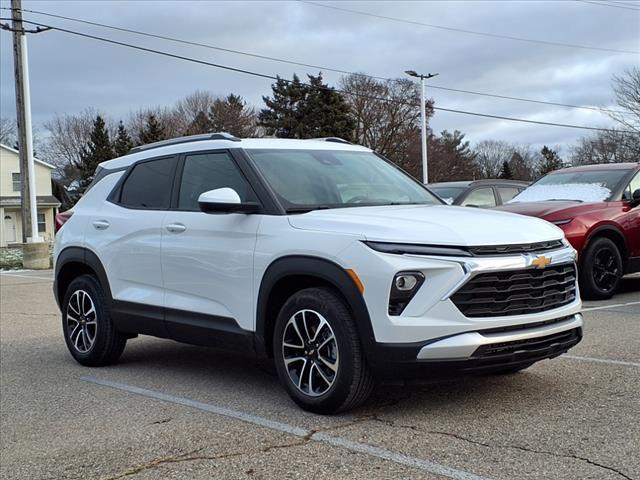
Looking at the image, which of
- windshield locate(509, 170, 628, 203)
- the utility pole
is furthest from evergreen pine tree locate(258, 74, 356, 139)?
windshield locate(509, 170, 628, 203)

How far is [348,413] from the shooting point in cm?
473

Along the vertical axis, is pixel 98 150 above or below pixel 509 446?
above

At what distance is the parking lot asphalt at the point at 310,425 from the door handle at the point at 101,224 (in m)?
1.29

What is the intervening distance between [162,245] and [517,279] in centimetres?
281

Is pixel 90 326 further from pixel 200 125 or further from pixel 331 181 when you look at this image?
pixel 200 125

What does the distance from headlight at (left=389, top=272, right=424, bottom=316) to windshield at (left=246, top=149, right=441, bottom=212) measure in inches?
43.6

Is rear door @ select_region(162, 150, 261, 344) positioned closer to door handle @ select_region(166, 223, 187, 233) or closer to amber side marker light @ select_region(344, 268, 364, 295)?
door handle @ select_region(166, 223, 187, 233)

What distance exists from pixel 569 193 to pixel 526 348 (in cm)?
618

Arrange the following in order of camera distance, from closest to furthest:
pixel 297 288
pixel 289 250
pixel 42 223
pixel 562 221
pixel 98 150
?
pixel 289 250, pixel 297 288, pixel 562 221, pixel 42 223, pixel 98 150

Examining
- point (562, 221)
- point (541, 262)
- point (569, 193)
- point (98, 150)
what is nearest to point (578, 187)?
point (569, 193)

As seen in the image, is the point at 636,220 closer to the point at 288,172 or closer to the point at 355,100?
the point at 288,172

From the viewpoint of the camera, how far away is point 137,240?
241 inches

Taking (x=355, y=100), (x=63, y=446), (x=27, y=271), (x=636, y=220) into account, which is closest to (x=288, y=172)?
(x=63, y=446)

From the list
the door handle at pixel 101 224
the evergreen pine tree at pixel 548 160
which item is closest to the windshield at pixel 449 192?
the door handle at pixel 101 224
